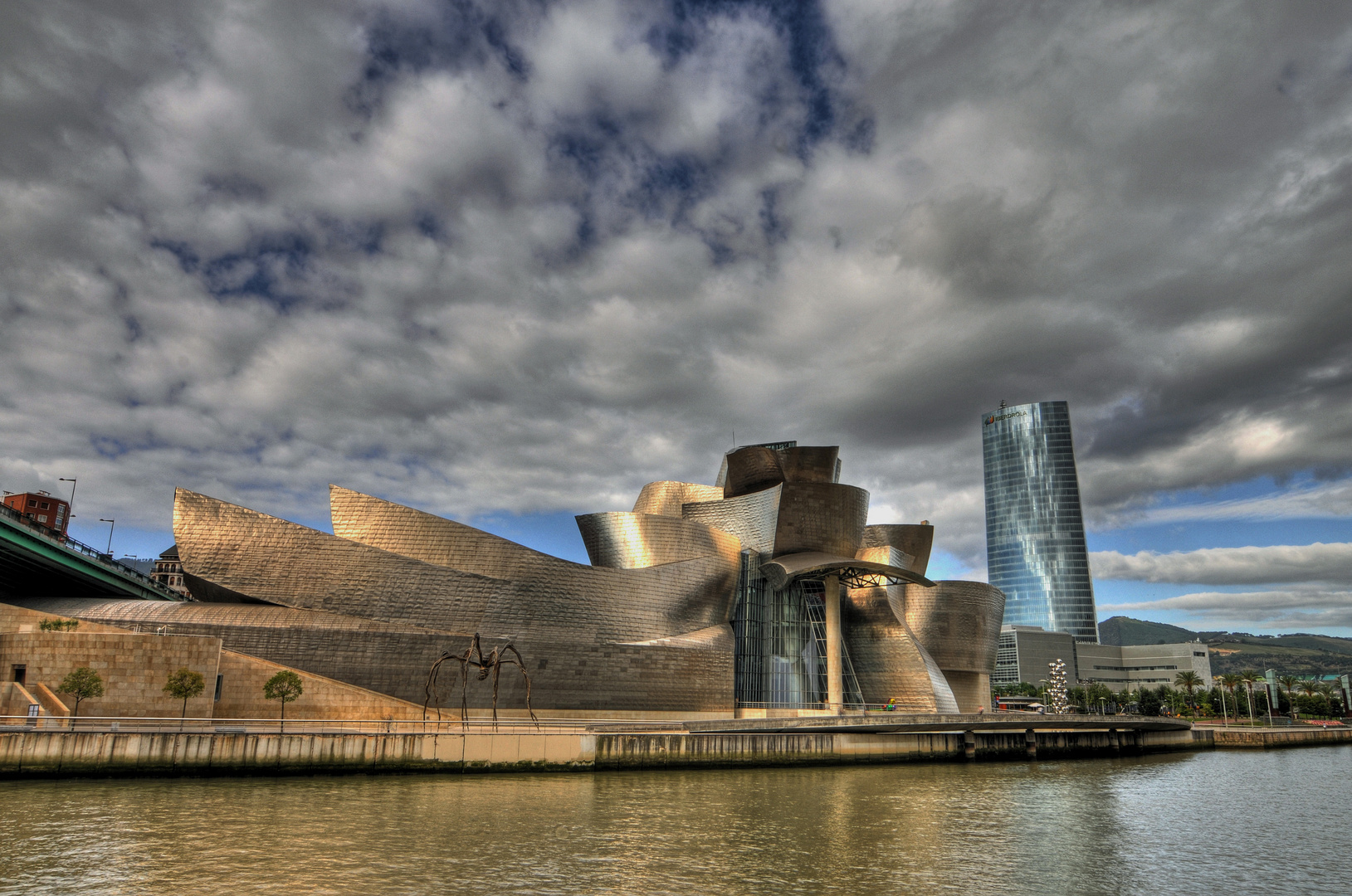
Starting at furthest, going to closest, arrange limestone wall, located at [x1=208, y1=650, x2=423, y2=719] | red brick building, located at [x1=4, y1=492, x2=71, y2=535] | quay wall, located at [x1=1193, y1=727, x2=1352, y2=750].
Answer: red brick building, located at [x1=4, y1=492, x2=71, y2=535] → quay wall, located at [x1=1193, y1=727, x2=1352, y2=750] → limestone wall, located at [x1=208, y1=650, x2=423, y2=719]

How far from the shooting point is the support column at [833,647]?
47.7m

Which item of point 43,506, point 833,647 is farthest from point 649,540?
point 43,506

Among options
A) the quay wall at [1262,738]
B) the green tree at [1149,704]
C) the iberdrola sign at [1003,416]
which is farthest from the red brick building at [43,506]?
the iberdrola sign at [1003,416]

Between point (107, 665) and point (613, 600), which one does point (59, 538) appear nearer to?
point (107, 665)

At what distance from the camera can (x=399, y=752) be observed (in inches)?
1017

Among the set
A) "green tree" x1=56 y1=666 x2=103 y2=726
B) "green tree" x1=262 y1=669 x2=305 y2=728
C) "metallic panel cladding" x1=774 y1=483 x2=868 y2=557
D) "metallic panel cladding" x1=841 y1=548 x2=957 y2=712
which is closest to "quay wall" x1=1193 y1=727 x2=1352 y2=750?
"metallic panel cladding" x1=841 y1=548 x2=957 y2=712

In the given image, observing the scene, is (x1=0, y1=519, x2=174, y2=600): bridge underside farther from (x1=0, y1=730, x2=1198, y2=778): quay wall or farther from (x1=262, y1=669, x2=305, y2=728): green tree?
(x1=0, y1=730, x2=1198, y2=778): quay wall

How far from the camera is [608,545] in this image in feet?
155

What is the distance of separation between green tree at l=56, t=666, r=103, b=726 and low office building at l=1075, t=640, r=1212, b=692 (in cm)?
13759

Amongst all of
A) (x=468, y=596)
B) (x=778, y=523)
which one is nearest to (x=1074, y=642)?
(x=778, y=523)

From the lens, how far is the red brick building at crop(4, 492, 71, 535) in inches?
4067

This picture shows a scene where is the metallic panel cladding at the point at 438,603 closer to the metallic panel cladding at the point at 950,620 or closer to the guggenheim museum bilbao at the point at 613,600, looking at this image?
the guggenheim museum bilbao at the point at 613,600

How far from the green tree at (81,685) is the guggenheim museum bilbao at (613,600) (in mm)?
4841

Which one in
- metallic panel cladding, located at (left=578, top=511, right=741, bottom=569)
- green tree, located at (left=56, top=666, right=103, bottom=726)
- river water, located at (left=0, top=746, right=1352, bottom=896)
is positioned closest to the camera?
river water, located at (left=0, top=746, right=1352, bottom=896)
